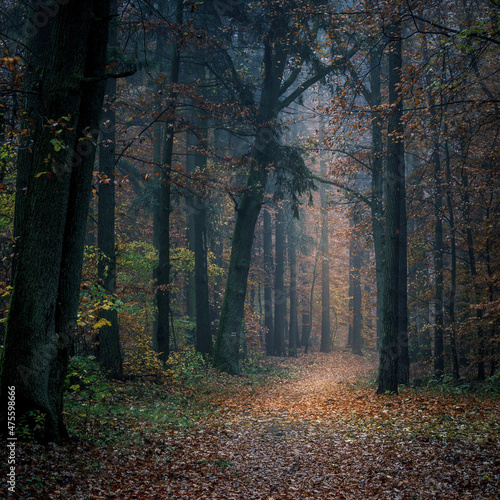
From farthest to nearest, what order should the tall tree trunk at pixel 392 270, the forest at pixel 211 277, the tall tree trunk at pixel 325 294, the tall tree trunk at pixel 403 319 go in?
the tall tree trunk at pixel 325 294
the tall tree trunk at pixel 403 319
the tall tree trunk at pixel 392 270
the forest at pixel 211 277

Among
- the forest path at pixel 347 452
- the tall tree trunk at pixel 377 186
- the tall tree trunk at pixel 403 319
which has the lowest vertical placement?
the forest path at pixel 347 452

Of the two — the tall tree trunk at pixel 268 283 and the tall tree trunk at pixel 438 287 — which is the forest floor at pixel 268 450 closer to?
the tall tree trunk at pixel 438 287

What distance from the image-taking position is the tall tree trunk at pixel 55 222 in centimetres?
512

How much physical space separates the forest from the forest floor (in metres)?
0.04

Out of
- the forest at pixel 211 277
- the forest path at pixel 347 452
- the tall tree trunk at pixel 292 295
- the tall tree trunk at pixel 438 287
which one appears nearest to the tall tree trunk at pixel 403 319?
the forest at pixel 211 277

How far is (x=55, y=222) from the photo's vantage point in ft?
17.3

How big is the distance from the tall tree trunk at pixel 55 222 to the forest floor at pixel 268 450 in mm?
876

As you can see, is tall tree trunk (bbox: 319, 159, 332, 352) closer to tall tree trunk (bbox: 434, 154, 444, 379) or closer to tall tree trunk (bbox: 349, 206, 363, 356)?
tall tree trunk (bbox: 349, 206, 363, 356)

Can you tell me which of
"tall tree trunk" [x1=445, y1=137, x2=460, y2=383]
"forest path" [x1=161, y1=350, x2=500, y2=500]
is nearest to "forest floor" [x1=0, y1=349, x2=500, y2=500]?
"forest path" [x1=161, y1=350, x2=500, y2=500]

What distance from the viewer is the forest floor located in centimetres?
487

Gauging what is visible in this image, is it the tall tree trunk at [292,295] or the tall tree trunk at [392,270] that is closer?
the tall tree trunk at [392,270]

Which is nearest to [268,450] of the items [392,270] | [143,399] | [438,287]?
[143,399]

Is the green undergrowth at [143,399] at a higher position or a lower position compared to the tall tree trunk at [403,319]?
lower

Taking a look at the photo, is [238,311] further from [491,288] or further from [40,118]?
[40,118]
